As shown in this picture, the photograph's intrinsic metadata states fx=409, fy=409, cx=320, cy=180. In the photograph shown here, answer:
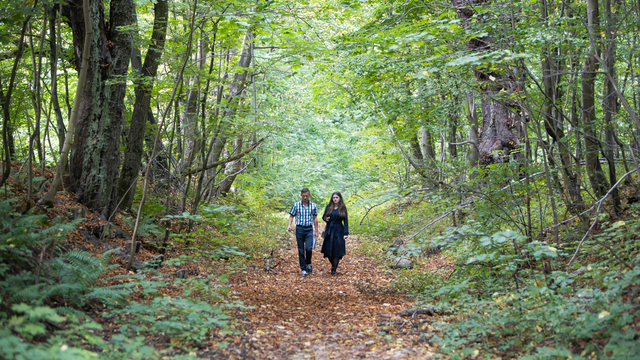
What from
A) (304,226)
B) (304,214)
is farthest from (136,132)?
(304,226)

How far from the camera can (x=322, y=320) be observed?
5168mm

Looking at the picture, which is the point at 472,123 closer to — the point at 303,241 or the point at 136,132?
the point at 303,241

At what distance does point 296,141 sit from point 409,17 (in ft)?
36.0

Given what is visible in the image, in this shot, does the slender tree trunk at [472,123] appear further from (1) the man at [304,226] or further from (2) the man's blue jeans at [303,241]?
(2) the man's blue jeans at [303,241]

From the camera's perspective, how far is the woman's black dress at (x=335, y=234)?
8.45 m

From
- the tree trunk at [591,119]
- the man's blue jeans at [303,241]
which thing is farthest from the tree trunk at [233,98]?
the tree trunk at [591,119]

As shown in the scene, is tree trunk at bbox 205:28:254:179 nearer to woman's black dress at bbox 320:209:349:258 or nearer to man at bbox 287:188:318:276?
man at bbox 287:188:318:276

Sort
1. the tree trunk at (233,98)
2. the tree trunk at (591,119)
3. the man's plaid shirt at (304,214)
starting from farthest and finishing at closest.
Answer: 1. the man's plaid shirt at (304,214)
2. the tree trunk at (233,98)
3. the tree trunk at (591,119)

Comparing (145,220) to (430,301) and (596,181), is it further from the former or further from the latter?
(596,181)

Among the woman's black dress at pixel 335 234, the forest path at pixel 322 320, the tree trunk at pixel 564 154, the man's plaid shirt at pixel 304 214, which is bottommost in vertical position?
the forest path at pixel 322 320

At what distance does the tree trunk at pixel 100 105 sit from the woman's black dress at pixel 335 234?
419cm

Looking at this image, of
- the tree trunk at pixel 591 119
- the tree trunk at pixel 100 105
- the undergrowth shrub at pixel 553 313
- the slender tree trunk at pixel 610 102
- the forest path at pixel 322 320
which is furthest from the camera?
the tree trunk at pixel 100 105

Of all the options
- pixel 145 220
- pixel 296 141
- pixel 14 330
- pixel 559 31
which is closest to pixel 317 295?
pixel 145 220

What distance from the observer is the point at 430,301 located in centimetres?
567
